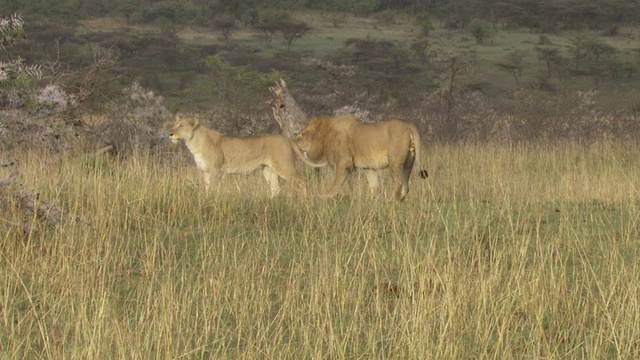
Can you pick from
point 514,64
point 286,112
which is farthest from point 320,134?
point 514,64

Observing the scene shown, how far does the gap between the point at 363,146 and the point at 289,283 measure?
395cm

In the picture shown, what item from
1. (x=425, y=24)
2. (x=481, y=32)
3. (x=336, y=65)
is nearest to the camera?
(x=336, y=65)

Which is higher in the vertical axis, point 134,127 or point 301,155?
point 301,155

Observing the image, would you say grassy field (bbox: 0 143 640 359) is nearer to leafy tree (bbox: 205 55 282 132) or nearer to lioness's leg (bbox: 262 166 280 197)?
lioness's leg (bbox: 262 166 280 197)

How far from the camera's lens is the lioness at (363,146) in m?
8.23

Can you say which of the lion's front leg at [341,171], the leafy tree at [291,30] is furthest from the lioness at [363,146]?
the leafy tree at [291,30]

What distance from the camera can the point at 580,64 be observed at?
38531 millimetres

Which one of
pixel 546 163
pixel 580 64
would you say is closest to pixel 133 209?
pixel 546 163

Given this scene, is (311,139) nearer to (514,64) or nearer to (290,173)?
(290,173)

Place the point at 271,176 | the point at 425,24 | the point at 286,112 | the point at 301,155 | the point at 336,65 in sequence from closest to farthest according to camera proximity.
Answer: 1. the point at 301,155
2. the point at 271,176
3. the point at 286,112
4. the point at 336,65
5. the point at 425,24

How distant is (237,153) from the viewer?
354 inches

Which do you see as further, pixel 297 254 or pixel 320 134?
pixel 320 134

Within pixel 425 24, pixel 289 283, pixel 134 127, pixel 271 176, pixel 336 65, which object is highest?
pixel 289 283

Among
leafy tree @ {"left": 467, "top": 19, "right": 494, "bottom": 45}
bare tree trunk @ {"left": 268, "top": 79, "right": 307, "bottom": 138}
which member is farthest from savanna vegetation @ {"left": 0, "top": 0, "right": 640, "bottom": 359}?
leafy tree @ {"left": 467, "top": 19, "right": 494, "bottom": 45}
